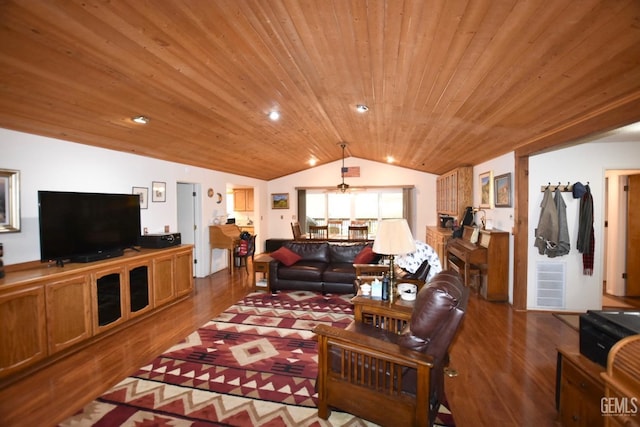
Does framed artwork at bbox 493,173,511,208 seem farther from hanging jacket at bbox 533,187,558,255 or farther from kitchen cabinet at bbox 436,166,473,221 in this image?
kitchen cabinet at bbox 436,166,473,221

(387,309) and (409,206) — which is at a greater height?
(409,206)

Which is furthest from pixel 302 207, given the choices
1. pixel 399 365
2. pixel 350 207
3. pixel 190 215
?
pixel 399 365

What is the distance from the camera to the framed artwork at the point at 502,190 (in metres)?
4.19

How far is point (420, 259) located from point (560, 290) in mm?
2241

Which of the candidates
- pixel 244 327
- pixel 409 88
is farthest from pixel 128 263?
pixel 409 88

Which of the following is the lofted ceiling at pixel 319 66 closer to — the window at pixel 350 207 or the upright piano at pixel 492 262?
the upright piano at pixel 492 262

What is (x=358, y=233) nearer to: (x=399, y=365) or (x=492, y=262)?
(x=492, y=262)

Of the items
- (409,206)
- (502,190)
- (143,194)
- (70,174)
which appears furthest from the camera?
(409,206)

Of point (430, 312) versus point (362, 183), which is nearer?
point (430, 312)

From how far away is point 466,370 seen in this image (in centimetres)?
257

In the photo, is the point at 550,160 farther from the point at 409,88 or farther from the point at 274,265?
the point at 274,265

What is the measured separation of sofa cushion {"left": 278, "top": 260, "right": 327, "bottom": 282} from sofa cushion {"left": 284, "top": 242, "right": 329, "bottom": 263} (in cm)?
35

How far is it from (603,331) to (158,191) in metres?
5.37

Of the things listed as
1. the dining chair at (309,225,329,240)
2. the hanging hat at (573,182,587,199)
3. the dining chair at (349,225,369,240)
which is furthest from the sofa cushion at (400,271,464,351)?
the dining chair at (309,225,329,240)
